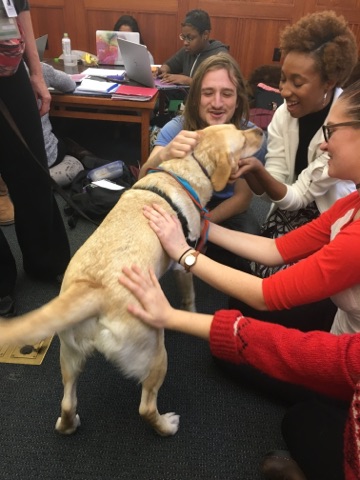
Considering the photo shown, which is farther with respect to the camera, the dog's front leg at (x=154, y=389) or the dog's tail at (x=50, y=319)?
the dog's front leg at (x=154, y=389)

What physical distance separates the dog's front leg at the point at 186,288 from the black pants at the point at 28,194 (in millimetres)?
750

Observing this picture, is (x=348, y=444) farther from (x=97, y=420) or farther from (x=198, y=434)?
(x=97, y=420)

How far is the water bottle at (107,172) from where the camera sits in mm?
3238

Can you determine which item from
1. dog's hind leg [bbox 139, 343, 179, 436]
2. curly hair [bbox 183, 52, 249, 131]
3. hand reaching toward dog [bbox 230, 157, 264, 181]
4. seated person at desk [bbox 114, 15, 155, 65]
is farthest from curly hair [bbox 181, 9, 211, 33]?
dog's hind leg [bbox 139, 343, 179, 436]

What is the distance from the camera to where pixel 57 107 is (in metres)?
3.12

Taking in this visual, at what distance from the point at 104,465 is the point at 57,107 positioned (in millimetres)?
2775

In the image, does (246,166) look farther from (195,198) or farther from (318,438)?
(318,438)

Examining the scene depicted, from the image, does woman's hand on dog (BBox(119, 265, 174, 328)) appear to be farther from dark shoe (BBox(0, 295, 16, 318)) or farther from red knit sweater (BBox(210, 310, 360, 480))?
dark shoe (BBox(0, 295, 16, 318))

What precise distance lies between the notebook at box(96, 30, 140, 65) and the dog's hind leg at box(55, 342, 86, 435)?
3.51 meters

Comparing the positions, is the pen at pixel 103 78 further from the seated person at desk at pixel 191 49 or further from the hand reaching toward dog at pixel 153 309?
the hand reaching toward dog at pixel 153 309

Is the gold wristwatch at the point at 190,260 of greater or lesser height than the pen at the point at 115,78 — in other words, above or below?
below

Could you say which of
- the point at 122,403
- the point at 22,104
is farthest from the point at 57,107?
the point at 122,403

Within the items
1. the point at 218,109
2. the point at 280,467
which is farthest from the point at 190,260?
the point at 218,109

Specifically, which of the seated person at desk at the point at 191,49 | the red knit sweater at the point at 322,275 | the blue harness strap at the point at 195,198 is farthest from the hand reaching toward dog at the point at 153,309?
the seated person at desk at the point at 191,49
